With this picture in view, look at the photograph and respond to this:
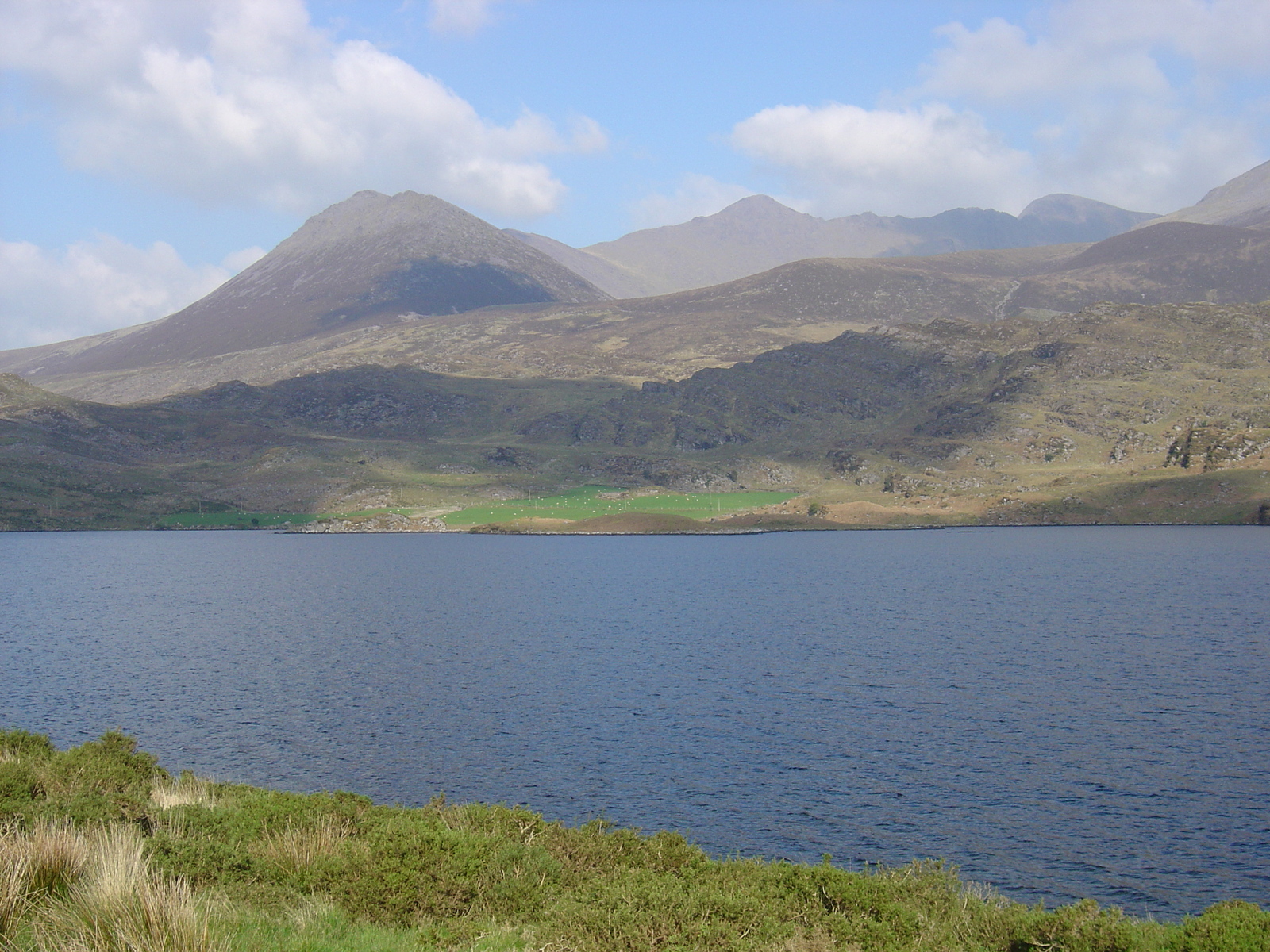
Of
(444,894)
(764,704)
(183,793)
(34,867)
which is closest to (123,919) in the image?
(34,867)

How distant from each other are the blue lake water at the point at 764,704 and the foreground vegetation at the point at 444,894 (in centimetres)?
1051

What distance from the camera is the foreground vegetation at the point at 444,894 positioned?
14.6m

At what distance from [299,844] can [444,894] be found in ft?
15.1

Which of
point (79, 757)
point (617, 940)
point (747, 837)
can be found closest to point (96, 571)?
point (79, 757)

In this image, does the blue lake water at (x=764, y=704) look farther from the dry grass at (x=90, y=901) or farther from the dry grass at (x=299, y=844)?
the dry grass at (x=90, y=901)

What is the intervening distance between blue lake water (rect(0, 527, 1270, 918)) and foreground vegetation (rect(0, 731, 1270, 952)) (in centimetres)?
1051

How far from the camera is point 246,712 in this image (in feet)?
173

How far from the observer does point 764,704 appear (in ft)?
175

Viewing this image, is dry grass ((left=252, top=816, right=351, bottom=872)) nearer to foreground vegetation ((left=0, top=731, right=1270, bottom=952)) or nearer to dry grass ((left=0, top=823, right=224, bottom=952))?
foreground vegetation ((left=0, top=731, right=1270, bottom=952))

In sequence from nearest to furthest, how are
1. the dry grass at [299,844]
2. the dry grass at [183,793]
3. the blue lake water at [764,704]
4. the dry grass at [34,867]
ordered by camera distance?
the dry grass at [34,867], the dry grass at [299,844], the dry grass at [183,793], the blue lake water at [764,704]

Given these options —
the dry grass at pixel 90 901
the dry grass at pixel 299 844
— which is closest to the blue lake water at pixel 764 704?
the dry grass at pixel 299 844

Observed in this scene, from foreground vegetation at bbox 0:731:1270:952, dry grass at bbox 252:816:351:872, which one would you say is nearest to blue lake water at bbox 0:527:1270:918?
foreground vegetation at bbox 0:731:1270:952

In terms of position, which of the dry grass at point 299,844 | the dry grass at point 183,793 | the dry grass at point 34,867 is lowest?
the dry grass at point 183,793

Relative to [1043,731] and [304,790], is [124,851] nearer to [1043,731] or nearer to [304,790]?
[304,790]
